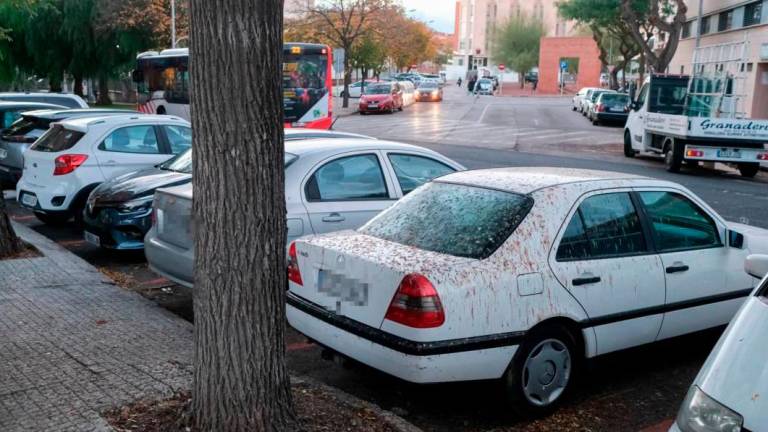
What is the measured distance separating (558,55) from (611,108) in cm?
5054

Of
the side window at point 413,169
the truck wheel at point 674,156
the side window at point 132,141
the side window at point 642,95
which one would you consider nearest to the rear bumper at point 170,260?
the side window at point 413,169

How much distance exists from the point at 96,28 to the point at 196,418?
36576 mm

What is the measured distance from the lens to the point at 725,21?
3525 cm

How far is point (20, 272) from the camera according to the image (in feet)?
24.5

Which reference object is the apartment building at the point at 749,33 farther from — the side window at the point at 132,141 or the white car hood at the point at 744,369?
the white car hood at the point at 744,369

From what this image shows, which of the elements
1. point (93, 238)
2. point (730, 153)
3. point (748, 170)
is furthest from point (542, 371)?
point (748, 170)

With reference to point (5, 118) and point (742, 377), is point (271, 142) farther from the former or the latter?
point (5, 118)

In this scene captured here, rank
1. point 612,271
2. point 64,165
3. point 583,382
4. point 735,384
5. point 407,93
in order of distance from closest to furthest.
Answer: point 735,384 → point 612,271 → point 583,382 → point 64,165 → point 407,93

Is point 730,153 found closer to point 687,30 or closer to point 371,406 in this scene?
point 371,406

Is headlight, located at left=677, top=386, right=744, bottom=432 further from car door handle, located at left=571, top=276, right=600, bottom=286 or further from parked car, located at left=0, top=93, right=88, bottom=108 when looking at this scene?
parked car, located at left=0, top=93, right=88, bottom=108

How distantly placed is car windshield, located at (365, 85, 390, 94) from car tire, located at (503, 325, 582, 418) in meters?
37.2

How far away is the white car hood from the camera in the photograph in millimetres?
2627

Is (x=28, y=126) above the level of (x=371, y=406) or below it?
above

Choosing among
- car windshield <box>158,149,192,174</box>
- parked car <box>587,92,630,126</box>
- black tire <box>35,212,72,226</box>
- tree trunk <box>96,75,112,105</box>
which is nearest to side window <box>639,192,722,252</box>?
car windshield <box>158,149,192,174</box>
